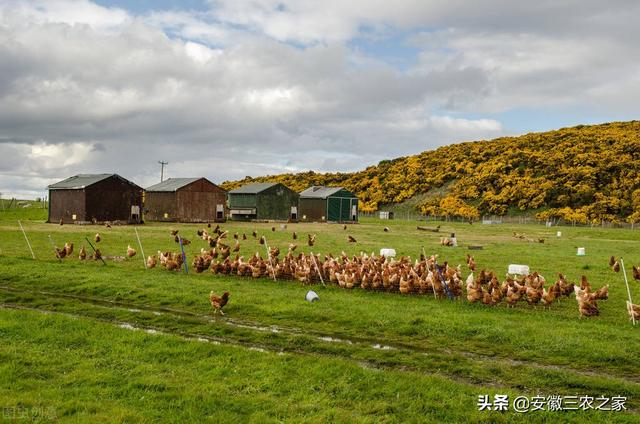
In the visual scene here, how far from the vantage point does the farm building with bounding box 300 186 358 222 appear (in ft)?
275

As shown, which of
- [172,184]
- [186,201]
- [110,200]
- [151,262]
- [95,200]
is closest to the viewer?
[151,262]

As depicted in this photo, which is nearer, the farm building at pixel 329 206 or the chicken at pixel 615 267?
the chicken at pixel 615 267

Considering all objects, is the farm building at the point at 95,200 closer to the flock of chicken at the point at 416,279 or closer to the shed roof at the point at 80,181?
the shed roof at the point at 80,181

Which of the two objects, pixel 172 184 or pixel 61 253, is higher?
pixel 172 184

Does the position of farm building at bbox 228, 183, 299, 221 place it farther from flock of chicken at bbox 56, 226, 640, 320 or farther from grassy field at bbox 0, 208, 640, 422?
grassy field at bbox 0, 208, 640, 422

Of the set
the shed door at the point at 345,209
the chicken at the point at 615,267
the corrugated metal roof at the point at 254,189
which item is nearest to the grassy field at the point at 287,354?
the chicken at the point at 615,267

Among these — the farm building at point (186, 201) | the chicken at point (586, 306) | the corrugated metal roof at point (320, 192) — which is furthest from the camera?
the corrugated metal roof at point (320, 192)

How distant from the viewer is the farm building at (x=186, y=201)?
68875 millimetres

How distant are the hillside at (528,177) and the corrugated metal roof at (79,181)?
54559 millimetres

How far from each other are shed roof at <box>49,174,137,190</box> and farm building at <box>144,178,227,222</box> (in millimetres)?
7305

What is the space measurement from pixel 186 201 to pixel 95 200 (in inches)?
486

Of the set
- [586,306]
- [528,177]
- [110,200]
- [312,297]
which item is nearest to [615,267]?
[586,306]

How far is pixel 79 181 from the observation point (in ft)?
205

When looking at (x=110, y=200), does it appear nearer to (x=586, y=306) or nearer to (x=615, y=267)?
(x=615, y=267)
